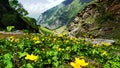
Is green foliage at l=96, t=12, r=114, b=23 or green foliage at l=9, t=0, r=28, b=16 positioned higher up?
green foliage at l=9, t=0, r=28, b=16

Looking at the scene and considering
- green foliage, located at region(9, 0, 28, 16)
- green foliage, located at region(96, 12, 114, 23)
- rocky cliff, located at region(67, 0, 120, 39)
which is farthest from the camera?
green foliage, located at region(9, 0, 28, 16)

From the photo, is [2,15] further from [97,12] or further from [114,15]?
[114,15]

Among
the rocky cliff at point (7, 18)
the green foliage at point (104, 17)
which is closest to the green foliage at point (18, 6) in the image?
the rocky cliff at point (7, 18)

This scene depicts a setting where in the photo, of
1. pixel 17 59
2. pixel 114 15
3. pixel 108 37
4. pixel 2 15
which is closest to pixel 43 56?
pixel 17 59

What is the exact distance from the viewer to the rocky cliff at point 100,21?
61.6 meters

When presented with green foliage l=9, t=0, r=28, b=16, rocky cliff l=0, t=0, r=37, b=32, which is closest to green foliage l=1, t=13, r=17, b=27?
rocky cliff l=0, t=0, r=37, b=32

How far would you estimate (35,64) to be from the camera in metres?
6.39

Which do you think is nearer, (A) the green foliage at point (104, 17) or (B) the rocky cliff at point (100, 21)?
(B) the rocky cliff at point (100, 21)

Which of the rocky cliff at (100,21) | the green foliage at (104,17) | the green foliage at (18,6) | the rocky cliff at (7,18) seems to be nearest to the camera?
the rocky cliff at (100,21)

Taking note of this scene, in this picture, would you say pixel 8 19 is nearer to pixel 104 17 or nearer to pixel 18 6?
pixel 104 17

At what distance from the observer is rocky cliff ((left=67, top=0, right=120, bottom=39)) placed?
61.6 m

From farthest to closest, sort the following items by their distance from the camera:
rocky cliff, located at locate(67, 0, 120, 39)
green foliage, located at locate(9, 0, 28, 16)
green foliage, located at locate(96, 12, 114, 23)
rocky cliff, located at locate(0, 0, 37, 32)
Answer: green foliage, located at locate(9, 0, 28, 16) < rocky cliff, located at locate(0, 0, 37, 32) < green foliage, located at locate(96, 12, 114, 23) < rocky cliff, located at locate(67, 0, 120, 39)

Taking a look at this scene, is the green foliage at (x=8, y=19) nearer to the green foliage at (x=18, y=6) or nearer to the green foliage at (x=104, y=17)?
the green foliage at (x=104, y=17)

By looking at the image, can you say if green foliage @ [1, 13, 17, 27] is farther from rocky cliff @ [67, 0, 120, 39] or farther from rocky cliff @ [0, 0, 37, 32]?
rocky cliff @ [67, 0, 120, 39]
